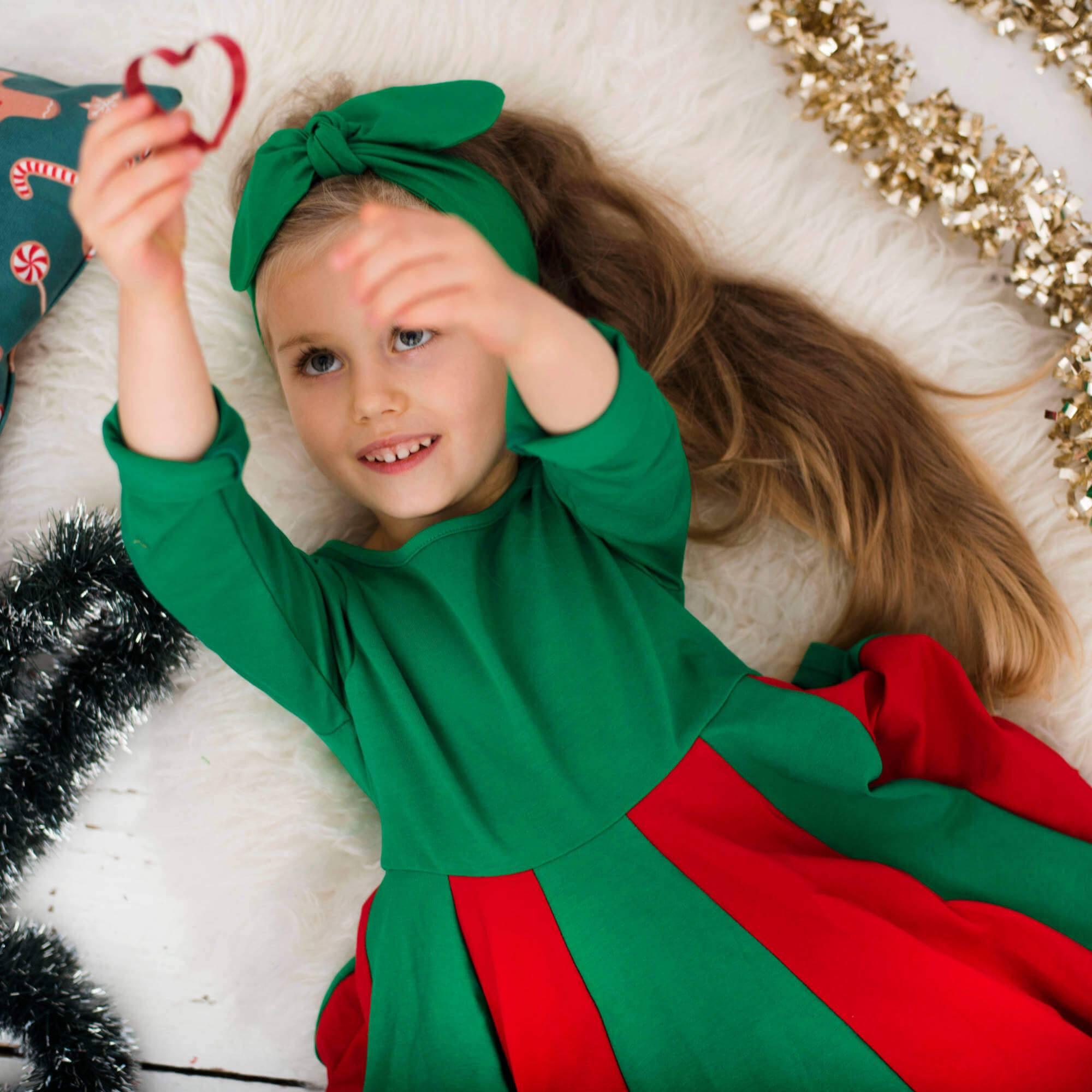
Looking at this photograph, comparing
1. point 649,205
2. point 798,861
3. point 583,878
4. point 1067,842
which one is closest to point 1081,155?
point 649,205

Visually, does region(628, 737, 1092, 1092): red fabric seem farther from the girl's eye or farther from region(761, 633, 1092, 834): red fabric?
the girl's eye

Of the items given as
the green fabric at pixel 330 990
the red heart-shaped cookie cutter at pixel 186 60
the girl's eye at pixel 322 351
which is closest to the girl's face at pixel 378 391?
the girl's eye at pixel 322 351

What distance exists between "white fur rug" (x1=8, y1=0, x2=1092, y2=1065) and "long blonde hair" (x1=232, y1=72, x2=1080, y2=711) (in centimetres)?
3

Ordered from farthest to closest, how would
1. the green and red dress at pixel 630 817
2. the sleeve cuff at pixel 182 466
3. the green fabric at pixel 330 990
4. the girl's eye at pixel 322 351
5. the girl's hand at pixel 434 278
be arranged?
the green fabric at pixel 330 990
the girl's eye at pixel 322 351
the green and red dress at pixel 630 817
the sleeve cuff at pixel 182 466
the girl's hand at pixel 434 278

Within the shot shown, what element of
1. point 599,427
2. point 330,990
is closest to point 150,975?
point 330,990

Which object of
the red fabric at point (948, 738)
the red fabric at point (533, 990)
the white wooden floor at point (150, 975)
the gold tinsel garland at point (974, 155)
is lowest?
the white wooden floor at point (150, 975)

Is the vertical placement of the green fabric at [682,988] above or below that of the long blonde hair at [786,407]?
below

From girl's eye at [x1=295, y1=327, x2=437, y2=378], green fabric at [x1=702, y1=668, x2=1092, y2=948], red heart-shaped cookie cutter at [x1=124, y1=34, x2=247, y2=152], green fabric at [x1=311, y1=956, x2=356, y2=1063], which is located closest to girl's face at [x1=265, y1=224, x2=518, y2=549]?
girl's eye at [x1=295, y1=327, x2=437, y2=378]

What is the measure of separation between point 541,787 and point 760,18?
0.92 meters

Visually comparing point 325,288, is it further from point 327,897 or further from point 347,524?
point 327,897

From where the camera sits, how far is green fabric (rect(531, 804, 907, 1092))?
2.79 feet

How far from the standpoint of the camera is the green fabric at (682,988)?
85 cm

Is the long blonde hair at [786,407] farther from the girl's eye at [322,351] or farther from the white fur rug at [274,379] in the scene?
the girl's eye at [322,351]

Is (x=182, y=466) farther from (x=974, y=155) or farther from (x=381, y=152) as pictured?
(x=974, y=155)
